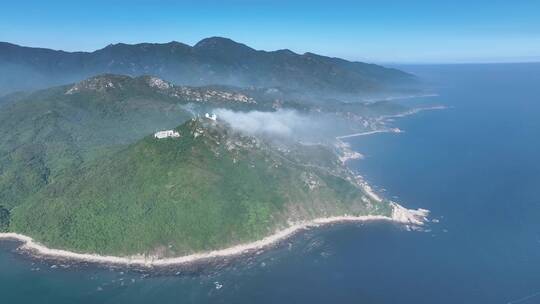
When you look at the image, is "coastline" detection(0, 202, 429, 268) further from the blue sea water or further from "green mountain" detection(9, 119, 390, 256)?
the blue sea water

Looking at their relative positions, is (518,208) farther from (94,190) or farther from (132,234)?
(94,190)

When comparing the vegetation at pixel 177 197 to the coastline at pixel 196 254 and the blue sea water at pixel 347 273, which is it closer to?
the coastline at pixel 196 254

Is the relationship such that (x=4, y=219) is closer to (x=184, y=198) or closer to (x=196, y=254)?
(x=184, y=198)

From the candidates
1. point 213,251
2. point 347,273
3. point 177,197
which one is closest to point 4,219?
point 177,197

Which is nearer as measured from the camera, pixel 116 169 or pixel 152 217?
pixel 152 217

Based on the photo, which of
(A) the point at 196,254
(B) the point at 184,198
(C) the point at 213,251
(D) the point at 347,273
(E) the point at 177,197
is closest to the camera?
(D) the point at 347,273

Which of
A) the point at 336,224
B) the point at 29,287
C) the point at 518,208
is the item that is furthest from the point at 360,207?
the point at 29,287
